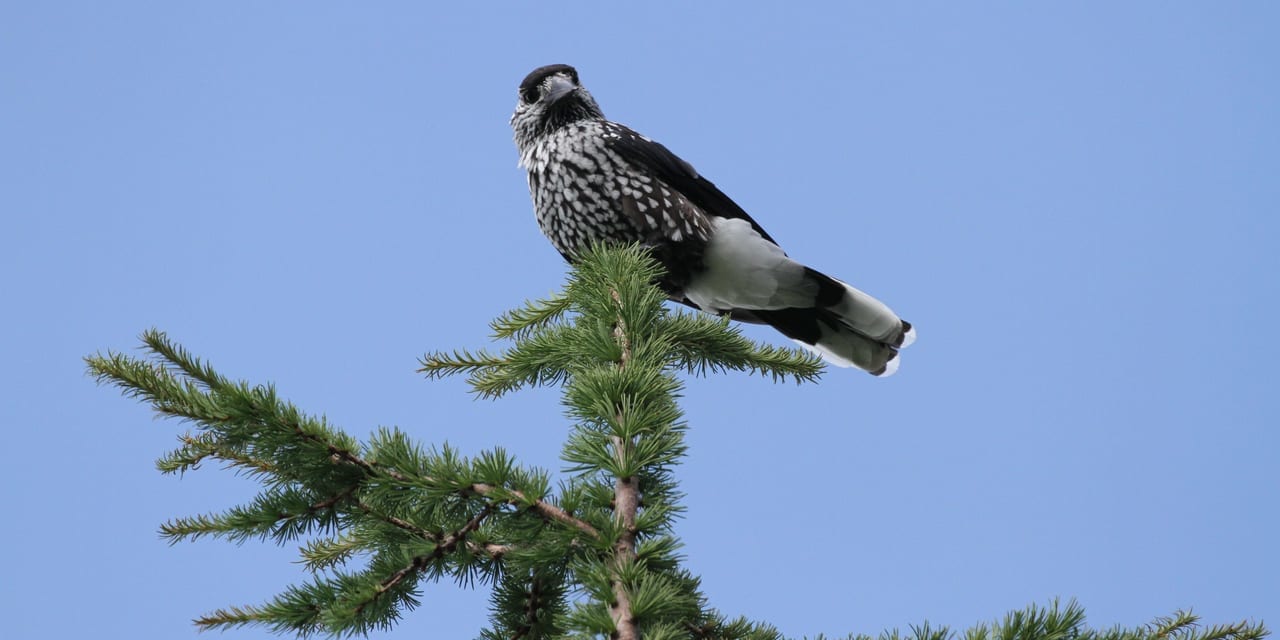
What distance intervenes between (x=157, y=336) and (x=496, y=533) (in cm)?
86

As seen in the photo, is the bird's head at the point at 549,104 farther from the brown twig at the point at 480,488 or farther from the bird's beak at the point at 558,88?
the brown twig at the point at 480,488

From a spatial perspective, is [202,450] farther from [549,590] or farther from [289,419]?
[549,590]

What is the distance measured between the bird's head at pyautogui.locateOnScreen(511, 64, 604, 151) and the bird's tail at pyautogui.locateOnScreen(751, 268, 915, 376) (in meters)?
1.09

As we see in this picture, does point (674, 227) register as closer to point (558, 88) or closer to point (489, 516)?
point (558, 88)

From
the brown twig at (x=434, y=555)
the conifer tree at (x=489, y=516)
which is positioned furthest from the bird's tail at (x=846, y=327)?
the brown twig at (x=434, y=555)

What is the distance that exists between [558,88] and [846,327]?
1.50 metres

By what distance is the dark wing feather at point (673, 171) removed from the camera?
14.3 ft

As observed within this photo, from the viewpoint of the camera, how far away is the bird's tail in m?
4.50

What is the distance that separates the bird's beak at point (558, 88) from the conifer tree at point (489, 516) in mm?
2127

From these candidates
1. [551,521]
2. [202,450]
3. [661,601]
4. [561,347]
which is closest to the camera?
[661,601]

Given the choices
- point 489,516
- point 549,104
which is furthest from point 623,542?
point 549,104

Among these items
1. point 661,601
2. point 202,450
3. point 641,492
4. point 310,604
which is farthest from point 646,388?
point 202,450

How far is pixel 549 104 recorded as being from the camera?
4562mm

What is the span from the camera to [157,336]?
2.49 metres
